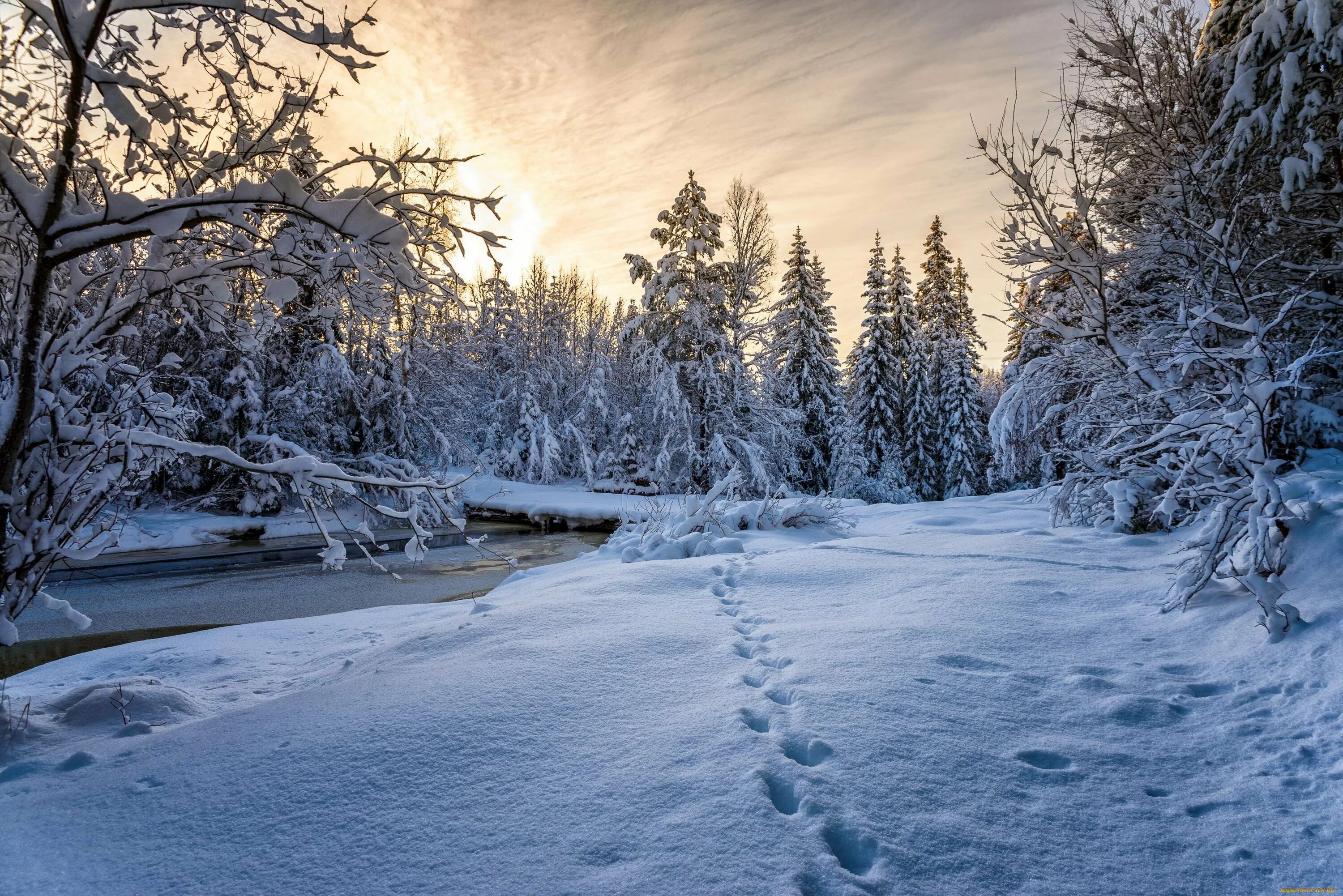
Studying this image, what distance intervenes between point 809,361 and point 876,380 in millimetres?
2361

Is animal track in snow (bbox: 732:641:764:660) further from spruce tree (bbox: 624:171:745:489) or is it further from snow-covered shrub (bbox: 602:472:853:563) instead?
spruce tree (bbox: 624:171:745:489)

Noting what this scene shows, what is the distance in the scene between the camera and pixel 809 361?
21562 millimetres

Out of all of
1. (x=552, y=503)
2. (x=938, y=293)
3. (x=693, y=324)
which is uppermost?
(x=938, y=293)

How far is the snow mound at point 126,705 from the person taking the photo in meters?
2.74

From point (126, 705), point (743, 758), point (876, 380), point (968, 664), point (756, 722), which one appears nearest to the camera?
point (743, 758)

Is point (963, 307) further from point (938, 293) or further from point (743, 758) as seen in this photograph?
point (743, 758)

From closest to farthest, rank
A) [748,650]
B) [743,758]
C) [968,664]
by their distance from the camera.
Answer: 1. [743,758]
2. [968,664]
3. [748,650]

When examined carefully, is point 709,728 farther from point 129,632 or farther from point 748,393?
point 748,393

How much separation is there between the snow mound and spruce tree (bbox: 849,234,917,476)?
2018cm

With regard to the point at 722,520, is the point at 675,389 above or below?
above

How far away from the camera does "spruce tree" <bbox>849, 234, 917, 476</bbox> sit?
21406 millimetres

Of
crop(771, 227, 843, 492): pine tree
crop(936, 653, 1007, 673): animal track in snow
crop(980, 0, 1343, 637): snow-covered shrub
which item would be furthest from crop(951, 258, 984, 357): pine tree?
crop(936, 653, 1007, 673): animal track in snow

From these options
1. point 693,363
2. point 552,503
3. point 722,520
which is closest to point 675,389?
point 693,363

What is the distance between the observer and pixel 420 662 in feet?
9.75
